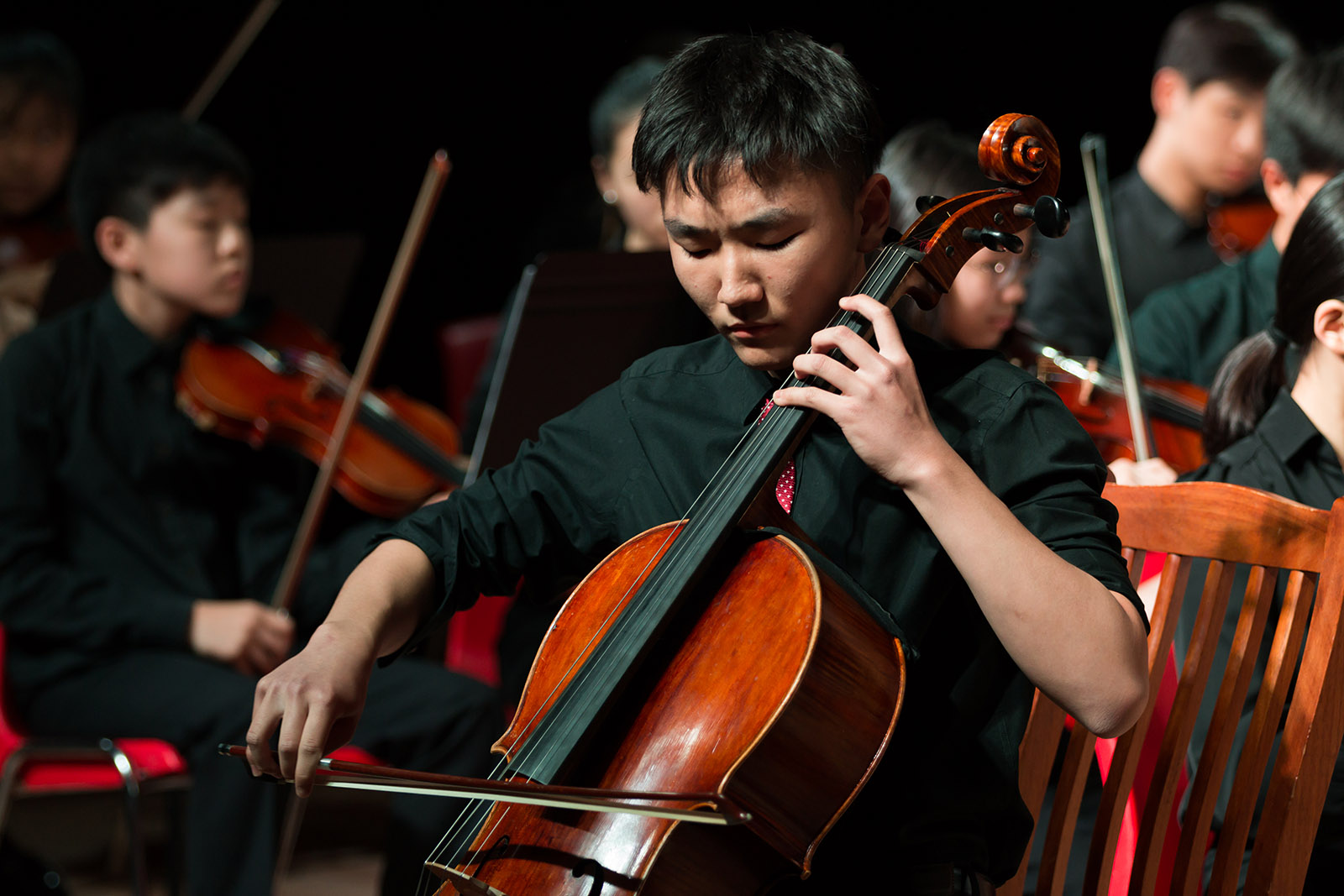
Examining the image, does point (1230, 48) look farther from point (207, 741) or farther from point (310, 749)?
point (310, 749)

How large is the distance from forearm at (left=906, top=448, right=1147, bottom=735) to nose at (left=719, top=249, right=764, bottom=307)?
180 mm

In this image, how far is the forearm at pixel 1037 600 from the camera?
806 millimetres

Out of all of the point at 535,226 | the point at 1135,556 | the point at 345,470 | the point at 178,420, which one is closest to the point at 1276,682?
the point at 1135,556

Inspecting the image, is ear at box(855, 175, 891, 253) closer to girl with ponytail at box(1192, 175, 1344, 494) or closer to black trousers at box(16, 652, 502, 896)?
girl with ponytail at box(1192, 175, 1344, 494)

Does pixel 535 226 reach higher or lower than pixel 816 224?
higher

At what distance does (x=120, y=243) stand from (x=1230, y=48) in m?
2.23

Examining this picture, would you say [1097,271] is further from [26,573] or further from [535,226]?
[26,573]

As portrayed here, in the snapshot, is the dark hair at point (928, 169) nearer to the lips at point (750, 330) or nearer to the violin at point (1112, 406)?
the violin at point (1112, 406)

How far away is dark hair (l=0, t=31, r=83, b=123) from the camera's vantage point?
2.87m

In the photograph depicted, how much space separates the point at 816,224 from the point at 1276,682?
0.50 meters

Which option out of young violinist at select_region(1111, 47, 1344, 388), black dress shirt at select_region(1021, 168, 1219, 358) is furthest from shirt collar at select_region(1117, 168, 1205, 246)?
young violinist at select_region(1111, 47, 1344, 388)

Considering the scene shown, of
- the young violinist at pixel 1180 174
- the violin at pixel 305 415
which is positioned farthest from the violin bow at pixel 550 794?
the young violinist at pixel 1180 174

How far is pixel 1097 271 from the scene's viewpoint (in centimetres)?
266

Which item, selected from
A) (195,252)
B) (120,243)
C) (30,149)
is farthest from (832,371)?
(30,149)
